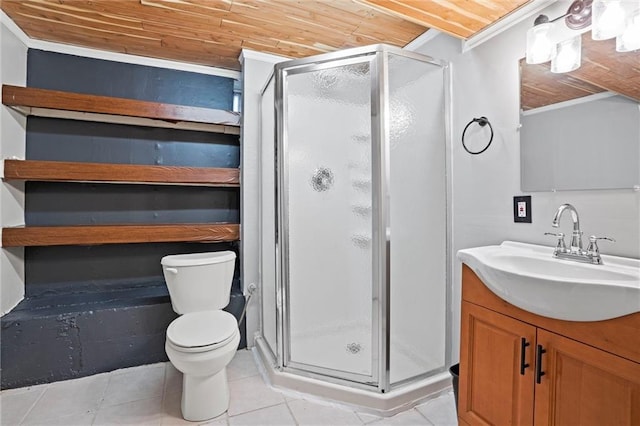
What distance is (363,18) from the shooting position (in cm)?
196

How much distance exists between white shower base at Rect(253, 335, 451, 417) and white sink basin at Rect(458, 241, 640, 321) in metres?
0.87

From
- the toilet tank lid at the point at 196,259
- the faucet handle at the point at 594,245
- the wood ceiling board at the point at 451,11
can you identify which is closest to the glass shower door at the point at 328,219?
the wood ceiling board at the point at 451,11

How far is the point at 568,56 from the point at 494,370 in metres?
1.35

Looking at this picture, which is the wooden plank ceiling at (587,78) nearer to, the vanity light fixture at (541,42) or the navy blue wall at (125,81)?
the vanity light fixture at (541,42)

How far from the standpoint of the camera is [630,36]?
3.78ft

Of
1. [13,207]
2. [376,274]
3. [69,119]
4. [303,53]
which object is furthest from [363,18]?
[13,207]

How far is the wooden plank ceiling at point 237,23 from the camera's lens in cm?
160

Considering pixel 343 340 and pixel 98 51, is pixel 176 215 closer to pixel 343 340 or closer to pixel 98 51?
pixel 98 51

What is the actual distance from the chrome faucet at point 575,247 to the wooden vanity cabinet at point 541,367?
35 cm

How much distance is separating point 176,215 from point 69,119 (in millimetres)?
991

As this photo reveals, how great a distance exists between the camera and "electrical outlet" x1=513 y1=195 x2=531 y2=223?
5.02 feet

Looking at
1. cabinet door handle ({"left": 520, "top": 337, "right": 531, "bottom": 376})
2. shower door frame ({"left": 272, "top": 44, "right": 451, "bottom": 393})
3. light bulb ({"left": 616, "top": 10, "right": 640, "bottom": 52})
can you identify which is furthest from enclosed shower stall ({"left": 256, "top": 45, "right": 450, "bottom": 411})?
light bulb ({"left": 616, "top": 10, "right": 640, "bottom": 52})

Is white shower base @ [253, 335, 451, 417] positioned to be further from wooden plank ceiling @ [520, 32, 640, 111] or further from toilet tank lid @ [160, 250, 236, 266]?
wooden plank ceiling @ [520, 32, 640, 111]

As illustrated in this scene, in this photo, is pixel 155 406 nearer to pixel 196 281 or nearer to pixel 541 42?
pixel 196 281
